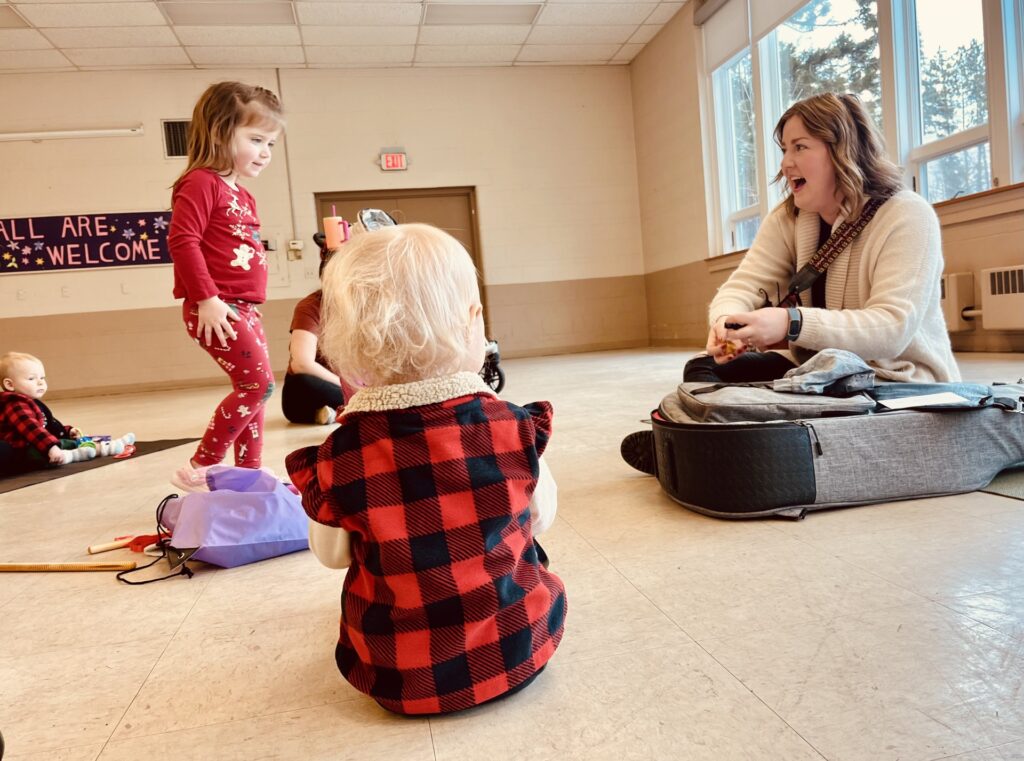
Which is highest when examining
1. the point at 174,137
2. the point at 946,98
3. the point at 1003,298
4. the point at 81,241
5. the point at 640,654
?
the point at 174,137

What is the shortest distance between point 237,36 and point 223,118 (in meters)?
5.53

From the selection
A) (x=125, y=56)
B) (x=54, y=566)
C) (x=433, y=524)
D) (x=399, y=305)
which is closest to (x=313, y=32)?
(x=125, y=56)

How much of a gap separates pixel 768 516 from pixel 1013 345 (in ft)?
11.4

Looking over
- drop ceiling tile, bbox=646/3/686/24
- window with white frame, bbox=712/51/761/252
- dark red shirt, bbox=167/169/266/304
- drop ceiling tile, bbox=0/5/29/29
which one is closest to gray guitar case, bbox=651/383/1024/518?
dark red shirt, bbox=167/169/266/304

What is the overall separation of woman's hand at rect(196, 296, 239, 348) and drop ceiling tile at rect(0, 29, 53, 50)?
6080 mm

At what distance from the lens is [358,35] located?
679 cm

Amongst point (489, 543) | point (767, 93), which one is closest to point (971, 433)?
point (489, 543)

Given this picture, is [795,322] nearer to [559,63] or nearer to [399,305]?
[399,305]

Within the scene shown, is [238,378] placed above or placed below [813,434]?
above

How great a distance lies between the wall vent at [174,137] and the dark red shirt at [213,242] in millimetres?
6162

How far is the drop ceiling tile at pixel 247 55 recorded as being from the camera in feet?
22.7

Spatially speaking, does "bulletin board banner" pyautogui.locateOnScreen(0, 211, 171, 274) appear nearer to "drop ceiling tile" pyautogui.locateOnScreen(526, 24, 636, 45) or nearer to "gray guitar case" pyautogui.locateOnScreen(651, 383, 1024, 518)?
"drop ceiling tile" pyautogui.locateOnScreen(526, 24, 636, 45)

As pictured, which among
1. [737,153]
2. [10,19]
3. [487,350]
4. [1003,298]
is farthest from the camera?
[737,153]

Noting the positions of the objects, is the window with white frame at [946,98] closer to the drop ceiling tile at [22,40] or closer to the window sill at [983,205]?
the window sill at [983,205]
